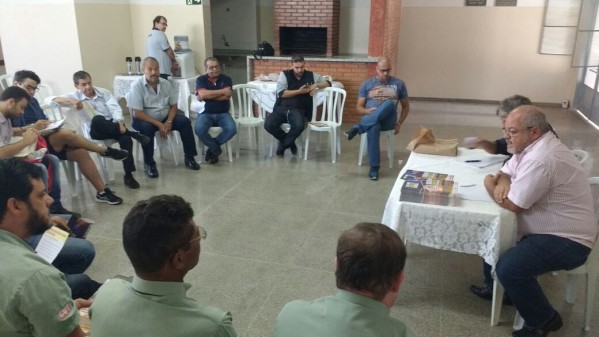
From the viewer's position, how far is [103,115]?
426cm

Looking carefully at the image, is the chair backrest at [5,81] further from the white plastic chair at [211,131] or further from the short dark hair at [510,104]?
the short dark hair at [510,104]

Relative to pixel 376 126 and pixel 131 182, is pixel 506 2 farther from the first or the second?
pixel 131 182

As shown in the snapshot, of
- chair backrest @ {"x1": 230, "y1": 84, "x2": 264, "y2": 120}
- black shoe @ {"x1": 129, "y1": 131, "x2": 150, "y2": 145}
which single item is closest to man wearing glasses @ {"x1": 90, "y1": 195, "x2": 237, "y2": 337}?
black shoe @ {"x1": 129, "y1": 131, "x2": 150, "y2": 145}

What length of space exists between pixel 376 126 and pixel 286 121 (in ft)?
3.35

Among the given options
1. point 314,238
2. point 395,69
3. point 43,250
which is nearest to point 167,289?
point 43,250

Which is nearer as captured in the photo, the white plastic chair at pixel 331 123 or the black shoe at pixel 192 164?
the black shoe at pixel 192 164

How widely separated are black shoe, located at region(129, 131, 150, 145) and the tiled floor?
360mm

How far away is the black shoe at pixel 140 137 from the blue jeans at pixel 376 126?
200cm

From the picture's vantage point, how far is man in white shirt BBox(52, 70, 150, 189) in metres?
4.12

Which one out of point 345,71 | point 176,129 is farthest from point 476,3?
point 176,129

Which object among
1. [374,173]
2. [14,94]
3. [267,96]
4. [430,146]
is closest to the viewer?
[430,146]

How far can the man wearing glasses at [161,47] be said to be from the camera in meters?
6.21

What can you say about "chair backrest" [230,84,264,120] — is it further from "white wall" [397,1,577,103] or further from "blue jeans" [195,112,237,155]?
"white wall" [397,1,577,103]

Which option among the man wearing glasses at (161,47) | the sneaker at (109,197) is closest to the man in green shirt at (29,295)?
the sneaker at (109,197)
